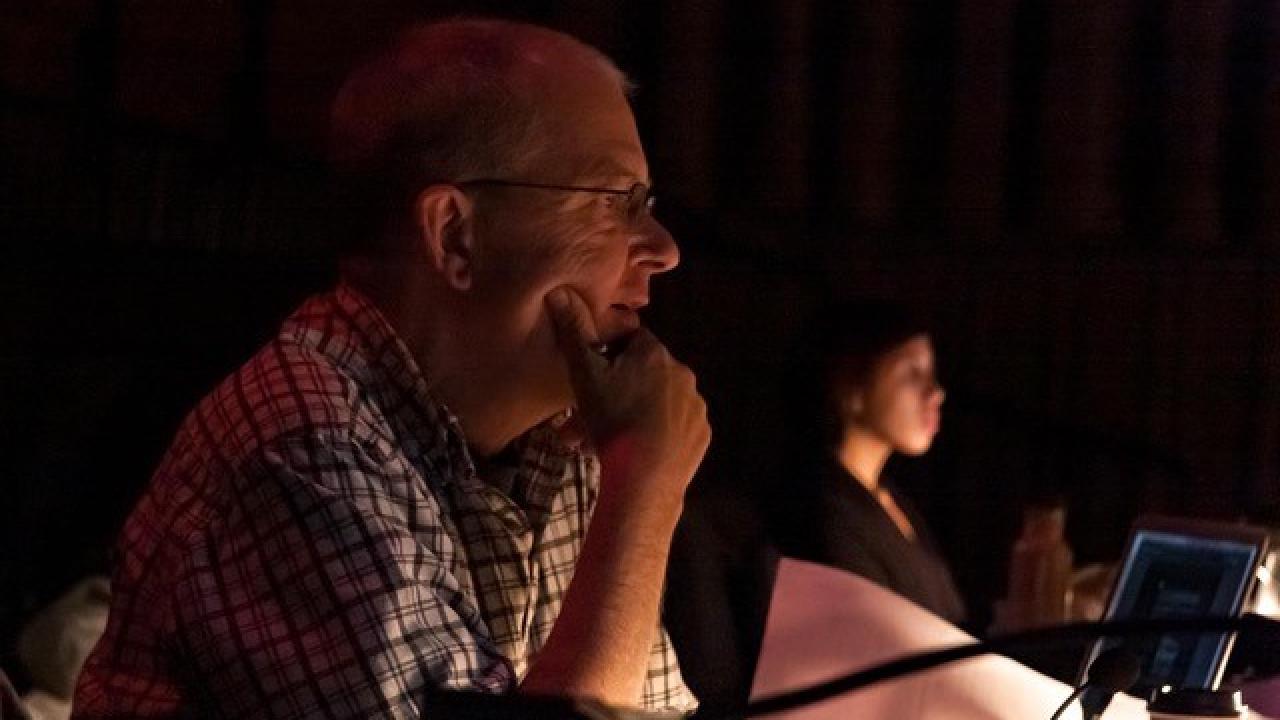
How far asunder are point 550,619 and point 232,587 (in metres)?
0.35

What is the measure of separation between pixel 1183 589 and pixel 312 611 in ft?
1.78

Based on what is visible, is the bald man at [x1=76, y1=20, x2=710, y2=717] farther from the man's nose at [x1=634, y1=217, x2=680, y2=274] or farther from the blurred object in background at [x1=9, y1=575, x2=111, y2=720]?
the blurred object in background at [x1=9, y1=575, x2=111, y2=720]

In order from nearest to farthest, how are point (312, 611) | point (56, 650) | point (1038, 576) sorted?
1. point (312, 611)
2. point (56, 650)
3. point (1038, 576)

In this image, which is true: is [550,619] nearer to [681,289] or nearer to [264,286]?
[264,286]

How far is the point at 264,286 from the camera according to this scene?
2707mm

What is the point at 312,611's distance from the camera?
1.10 meters

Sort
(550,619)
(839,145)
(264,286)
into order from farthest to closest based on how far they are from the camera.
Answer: (839,145)
(264,286)
(550,619)

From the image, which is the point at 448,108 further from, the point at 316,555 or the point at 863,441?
the point at 863,441

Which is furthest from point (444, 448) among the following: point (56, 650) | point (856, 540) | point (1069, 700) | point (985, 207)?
point (985, 207)

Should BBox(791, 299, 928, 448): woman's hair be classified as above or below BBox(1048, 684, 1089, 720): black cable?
below

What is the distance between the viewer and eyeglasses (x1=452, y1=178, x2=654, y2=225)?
1.35m

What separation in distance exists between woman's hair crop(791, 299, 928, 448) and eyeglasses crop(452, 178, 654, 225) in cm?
175

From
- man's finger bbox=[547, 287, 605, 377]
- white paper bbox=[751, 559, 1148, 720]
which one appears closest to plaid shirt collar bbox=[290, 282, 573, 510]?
man's finger bbox=[547, 287, 605, 377]

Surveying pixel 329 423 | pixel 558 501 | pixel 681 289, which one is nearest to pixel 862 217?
pixel 681 289
